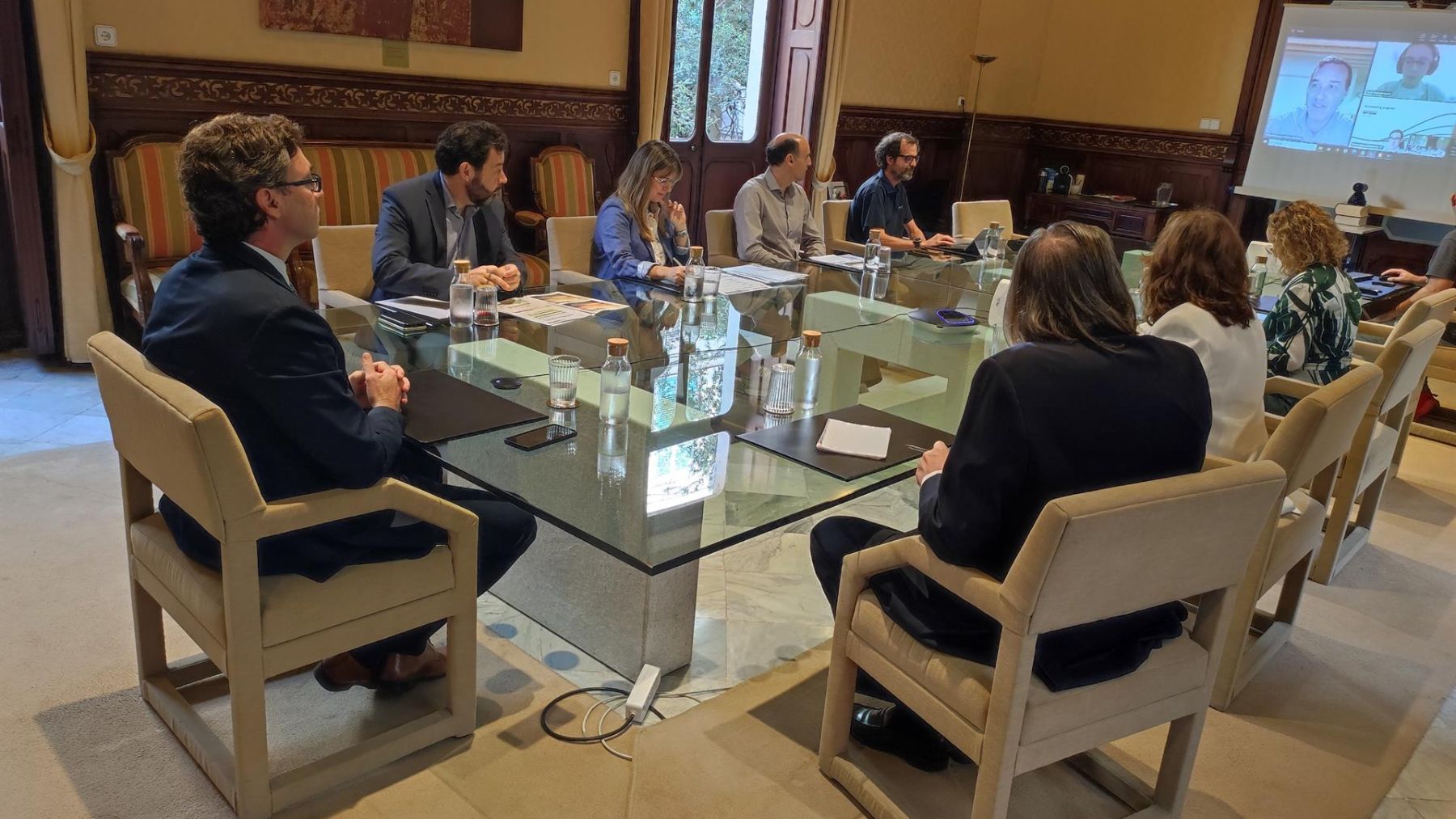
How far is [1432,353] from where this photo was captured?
10.7 ft

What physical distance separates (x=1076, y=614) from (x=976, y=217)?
403 centimetres

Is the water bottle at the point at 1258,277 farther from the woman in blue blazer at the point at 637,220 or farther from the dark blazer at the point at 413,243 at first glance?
the dark blazer at the point at 413,243

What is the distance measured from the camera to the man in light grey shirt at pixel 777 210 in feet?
14.5

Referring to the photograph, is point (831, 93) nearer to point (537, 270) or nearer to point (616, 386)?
point (537, 270)

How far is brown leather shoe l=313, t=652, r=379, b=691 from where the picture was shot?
7.40 ft

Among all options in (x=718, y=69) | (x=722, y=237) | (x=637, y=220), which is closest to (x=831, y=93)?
(x=718, y=69)

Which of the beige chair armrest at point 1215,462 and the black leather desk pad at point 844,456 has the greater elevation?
the beige chair armrest at point 1215,462

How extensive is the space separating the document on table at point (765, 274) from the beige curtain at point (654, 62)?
1995 mm

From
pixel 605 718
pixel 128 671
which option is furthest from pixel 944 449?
pixel 128 671

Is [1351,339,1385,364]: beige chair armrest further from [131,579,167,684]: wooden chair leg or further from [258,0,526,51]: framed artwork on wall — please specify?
[258,0,526,51]: framed artwork on wall

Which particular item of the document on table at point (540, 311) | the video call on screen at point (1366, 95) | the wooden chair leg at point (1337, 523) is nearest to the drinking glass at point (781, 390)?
the document on table at point (540, 311)

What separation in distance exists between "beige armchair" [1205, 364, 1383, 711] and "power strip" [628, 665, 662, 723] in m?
1.16

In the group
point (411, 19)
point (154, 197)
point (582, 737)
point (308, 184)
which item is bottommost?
point (582, 737)

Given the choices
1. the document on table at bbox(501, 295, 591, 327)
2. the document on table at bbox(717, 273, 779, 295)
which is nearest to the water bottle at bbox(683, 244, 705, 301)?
the document on table at bbox(717, 273, 779, 295)
